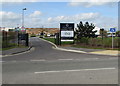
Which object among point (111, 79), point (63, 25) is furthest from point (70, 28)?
point (111, 79)

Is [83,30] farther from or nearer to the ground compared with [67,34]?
farther from the ground

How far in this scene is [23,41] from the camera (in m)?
28.4

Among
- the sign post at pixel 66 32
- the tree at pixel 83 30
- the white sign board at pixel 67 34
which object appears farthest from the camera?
the tree at pixel 83 30

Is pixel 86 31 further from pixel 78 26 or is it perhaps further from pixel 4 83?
pixel 4 83

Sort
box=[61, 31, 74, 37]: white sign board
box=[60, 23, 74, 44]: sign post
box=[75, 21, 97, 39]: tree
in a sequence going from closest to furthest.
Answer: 1. box=[60, 23, 74, 44]: sign post
2. box=[61, 31, 74, 37]: white sign board
3. box=[75, 21, 97, 39]: tree

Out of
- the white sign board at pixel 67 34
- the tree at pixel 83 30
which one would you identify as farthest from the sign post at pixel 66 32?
the tree at pixel 83 30

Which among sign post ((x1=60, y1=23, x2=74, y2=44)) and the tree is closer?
sign post ((x1=60, y1=23, x2=74, y2=44))

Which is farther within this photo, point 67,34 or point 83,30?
point 83,30

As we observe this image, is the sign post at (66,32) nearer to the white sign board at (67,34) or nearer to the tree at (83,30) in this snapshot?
the white sign board at (67,34)

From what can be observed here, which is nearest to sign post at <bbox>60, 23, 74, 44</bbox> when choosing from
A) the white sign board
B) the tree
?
the white sign board

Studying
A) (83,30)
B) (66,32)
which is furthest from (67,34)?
(83,30)

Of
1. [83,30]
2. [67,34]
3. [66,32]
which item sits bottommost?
[67,34]

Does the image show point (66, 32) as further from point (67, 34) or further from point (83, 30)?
point (83, 30)

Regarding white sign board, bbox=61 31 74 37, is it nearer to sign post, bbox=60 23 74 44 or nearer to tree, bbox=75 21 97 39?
sign post, bbox=60 23 74 44
